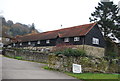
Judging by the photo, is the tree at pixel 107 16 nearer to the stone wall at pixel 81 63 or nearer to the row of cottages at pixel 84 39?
the row of cottages at pixel 84 39

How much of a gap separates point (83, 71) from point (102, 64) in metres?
3.40

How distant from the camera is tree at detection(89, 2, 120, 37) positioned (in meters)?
39.7

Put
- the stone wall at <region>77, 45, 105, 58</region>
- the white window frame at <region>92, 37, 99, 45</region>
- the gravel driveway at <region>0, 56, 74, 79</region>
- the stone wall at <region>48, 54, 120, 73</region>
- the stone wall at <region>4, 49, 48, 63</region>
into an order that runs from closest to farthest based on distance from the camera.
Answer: the gravel driveway at <region>0, 56, 74, 79</region>, the stone wall at <region>48, 54, 120, 73</region>, the stone wall at <region>4, 49, 48, 63</region>, the stone wall at <region>77, 45, 105, 58</region>, the white window frame at <region>92, 37, 99, 45</region>

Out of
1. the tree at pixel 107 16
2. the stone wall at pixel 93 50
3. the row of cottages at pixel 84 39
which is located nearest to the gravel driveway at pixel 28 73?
the stone wall at pixel 93 50

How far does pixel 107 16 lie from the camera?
42719mm

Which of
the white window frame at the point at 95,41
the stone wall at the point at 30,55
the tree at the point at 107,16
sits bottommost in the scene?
the stone wall at the point at 30,55

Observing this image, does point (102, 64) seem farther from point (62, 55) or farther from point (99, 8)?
point (99, 8)

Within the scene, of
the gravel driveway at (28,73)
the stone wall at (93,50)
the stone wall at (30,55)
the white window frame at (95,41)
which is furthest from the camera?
the white window frame at (95,41)

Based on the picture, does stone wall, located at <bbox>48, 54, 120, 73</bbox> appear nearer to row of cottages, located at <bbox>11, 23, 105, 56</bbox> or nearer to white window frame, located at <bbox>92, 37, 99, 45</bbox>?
row of cottages, located at <bbox>11, 23, 105, 56</bbox>

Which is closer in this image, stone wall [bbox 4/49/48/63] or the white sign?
the white sign

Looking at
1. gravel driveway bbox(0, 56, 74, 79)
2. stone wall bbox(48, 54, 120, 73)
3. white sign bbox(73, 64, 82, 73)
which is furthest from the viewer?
stone wall bbox(48, 54, 120, 73)

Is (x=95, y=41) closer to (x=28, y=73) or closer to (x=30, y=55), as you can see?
(x=30, y=55)

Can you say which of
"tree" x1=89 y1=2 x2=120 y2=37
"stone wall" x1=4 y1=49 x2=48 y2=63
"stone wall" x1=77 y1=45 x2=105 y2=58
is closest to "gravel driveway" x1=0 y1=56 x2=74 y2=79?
"stone wall" x1=4 y1=49 x2=48 y2=63

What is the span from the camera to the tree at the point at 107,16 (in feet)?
130
